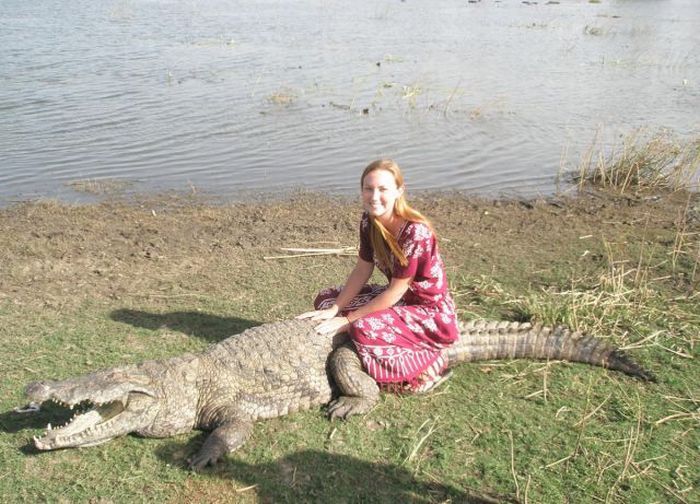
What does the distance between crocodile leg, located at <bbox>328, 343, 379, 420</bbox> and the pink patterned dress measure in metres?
0.06

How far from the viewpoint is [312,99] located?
12422 millimetres

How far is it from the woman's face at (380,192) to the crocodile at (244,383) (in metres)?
0.81

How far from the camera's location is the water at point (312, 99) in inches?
348

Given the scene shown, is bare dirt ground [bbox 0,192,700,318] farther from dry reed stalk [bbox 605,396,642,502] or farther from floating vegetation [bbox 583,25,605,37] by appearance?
floating vegetation [bbox 583,25,605,37]

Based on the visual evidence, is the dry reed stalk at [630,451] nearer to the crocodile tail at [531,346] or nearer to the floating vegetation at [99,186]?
the crocodile tail at [531,346]

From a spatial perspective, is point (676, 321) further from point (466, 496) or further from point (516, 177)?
point (516, 177)

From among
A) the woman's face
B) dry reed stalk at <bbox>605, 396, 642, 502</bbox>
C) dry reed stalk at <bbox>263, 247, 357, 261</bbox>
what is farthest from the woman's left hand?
dry reed stalk at <bbox>263, 247, 357, 261</bbox>

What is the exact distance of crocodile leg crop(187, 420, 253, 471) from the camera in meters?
3.02

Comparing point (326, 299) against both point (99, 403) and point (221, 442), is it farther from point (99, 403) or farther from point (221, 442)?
point (99, 403)

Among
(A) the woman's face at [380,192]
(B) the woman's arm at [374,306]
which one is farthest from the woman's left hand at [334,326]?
(A) the woman's face at [380,192]

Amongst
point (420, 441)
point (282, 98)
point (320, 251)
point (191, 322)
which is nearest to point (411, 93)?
point (282, 98)

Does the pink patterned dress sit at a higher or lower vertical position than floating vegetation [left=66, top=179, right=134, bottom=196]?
higher

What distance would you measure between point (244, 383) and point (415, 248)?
123 cm

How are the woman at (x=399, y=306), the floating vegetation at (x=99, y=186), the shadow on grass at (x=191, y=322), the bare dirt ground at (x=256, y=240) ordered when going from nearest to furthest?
1. the woman at (x=399, y=306)
2. the shadow on grass at (x=191, y=322)
3. the bare dirt ground at (x=256, y=240)
4. the floating vegetation at (x=99, y=186)
